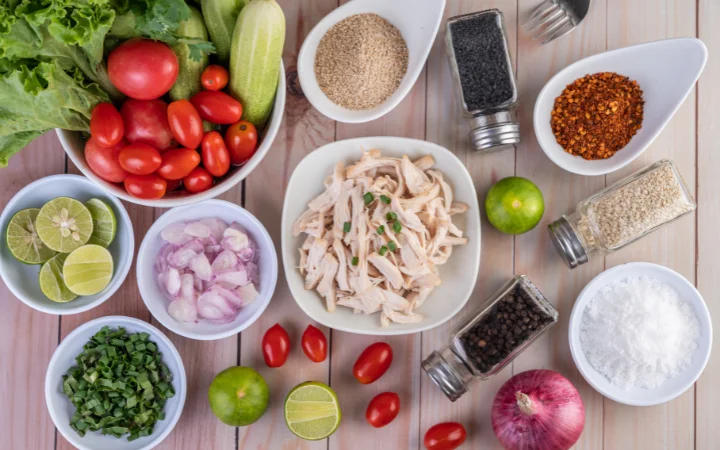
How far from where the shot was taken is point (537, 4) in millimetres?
1635

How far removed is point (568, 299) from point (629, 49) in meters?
0.61

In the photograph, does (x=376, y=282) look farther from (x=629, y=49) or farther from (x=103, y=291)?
(x=629, y=49)

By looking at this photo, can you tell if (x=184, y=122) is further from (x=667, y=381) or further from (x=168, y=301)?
(x=667, y=381)

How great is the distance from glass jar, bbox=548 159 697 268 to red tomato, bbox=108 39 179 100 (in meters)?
0.94

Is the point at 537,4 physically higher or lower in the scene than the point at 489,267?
higher

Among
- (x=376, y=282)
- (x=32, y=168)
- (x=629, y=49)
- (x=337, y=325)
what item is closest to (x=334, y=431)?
(x=337, y=325)

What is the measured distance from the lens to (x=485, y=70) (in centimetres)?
155

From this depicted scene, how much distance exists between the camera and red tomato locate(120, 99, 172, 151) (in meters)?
1.35

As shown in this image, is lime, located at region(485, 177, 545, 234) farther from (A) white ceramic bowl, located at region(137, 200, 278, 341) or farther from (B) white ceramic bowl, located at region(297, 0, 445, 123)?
(A) white ceramic bowl, located at region(137, 200, 278, 341)

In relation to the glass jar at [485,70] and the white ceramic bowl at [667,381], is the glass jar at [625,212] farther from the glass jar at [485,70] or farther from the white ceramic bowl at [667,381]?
the glass jar at [485,70]

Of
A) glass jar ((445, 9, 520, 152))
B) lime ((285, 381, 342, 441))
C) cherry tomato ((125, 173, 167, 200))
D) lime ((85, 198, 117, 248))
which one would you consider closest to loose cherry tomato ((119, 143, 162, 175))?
cherry tomato ((125, 173, 167, 200))

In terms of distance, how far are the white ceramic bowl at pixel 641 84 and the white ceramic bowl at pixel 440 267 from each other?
24cm

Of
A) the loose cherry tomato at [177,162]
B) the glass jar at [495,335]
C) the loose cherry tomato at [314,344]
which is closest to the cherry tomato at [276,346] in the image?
the loose cherry tomato at [314,344]

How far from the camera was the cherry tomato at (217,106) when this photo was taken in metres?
1.37
